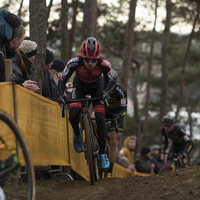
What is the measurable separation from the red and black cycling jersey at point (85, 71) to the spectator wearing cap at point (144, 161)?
793cm

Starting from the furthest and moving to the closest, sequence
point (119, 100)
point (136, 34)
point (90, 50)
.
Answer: point (136, 34) → point (119, 100) → point (90, 50)

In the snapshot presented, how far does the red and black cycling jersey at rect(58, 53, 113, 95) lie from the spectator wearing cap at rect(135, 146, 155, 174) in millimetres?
7932

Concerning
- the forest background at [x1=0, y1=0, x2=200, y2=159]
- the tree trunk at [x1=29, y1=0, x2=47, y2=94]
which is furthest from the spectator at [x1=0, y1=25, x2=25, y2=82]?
the forest background at [x1=0, y1=0, x2=200, y2=159]

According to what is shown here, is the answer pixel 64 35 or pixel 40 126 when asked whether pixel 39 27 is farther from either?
pixel 64 35

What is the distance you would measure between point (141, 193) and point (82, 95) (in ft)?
9.29

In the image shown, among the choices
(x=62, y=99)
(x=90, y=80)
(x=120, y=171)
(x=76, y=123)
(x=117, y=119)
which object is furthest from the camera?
(x=120, y=171)

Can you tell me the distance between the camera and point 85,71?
7.08 metres

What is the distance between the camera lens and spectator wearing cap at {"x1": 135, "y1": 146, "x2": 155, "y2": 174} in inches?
573

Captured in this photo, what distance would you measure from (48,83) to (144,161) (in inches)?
286

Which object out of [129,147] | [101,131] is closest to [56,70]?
[101,131]

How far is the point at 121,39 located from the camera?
93.4ft

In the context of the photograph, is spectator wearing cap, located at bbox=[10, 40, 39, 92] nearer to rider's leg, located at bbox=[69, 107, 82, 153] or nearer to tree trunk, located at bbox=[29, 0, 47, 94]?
rider's leg, located at bbox=[69, 107, 82, 153]

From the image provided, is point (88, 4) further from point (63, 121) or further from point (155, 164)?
point (63, 121)

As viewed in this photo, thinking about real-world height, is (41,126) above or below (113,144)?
above
